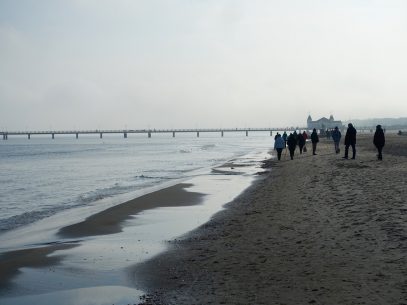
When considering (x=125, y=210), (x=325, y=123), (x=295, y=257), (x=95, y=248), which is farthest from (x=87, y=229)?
(x=325, y=123)

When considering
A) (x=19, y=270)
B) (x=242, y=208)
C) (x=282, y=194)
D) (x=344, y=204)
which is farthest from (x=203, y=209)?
(x=19, y=270)

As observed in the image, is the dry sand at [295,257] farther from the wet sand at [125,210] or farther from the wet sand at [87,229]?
the wet sand at [125,210]

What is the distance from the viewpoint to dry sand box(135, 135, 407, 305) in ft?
17.1

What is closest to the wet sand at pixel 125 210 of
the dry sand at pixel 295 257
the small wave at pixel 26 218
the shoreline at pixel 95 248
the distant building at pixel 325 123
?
the shoreline at pixel 95 248

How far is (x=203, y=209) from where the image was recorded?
12.8 meters

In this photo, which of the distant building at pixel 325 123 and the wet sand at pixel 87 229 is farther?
the distant building at pixel 325 123

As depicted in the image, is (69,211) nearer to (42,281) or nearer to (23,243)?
(23,243)

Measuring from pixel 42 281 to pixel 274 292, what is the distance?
135 inches

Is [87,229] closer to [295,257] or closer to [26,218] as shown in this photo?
[26,218]

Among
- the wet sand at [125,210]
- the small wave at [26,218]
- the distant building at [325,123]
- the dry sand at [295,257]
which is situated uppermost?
the distant building at [325,123]

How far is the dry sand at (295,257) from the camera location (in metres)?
5.21

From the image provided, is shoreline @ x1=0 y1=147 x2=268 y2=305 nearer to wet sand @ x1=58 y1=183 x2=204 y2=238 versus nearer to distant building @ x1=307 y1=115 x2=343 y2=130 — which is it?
wet sand @ x1=58 y1=183 x2=204 y2=238

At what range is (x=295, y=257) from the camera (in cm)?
666

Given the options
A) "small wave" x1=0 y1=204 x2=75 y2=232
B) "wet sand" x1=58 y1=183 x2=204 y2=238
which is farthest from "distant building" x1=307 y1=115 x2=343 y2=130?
"small wave" x1=0 y1=204 x2=75 y2=232
